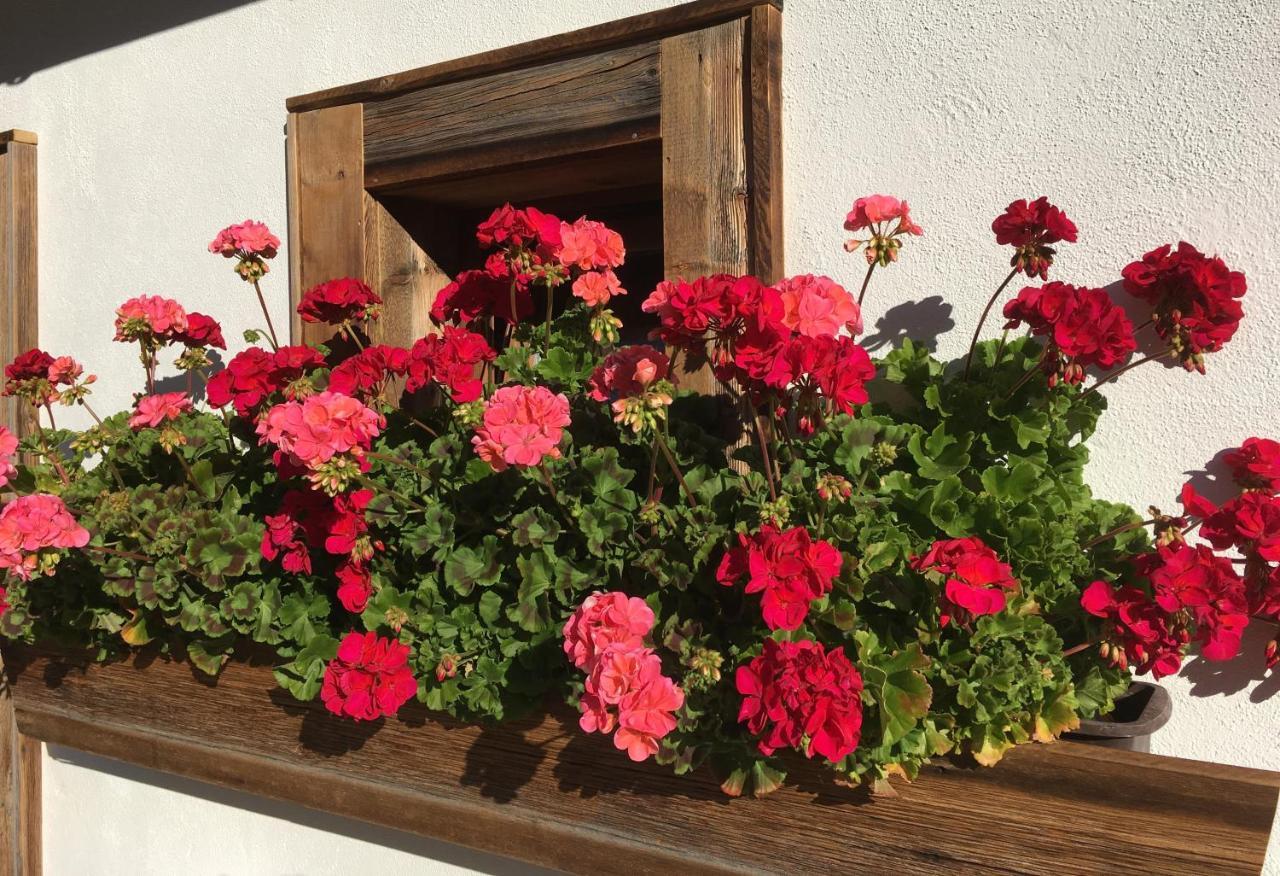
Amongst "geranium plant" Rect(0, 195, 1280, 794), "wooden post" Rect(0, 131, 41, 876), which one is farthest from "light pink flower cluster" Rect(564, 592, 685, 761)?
"wooden post" Rect(0, 131, 41, 876)

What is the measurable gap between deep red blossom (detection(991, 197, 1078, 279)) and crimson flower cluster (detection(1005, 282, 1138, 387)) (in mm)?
76

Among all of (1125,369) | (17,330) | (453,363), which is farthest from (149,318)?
(1125,369)

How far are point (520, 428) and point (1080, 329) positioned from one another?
76 centimetres

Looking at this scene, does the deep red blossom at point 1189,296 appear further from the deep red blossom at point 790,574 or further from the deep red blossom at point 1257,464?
the deep red blossom at point 790,574

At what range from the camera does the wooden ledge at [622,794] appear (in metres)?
1.05

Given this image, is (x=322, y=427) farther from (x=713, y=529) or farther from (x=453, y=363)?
(x=713, y=529)

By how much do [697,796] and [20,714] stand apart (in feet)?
5.61

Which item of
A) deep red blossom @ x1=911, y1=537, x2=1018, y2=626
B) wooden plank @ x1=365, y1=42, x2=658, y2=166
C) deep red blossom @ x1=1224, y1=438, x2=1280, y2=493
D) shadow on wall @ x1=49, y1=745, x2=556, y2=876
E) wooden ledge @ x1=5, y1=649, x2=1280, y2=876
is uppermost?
wooden plank @ x1=365, y1=42, x2=658, y2=166

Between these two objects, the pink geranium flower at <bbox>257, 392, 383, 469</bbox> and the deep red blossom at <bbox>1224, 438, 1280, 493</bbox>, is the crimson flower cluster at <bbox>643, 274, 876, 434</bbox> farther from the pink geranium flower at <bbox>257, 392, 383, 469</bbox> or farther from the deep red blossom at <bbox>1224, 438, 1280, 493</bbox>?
the deep red blossom at <bbox>1224, 438, 1280, 493</bbox>

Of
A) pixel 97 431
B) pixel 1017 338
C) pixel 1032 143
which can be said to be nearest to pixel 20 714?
pixel 97 431

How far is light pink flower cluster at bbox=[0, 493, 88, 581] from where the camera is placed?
1484 mm

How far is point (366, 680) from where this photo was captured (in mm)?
1339

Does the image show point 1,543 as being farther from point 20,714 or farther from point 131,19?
point 131,19

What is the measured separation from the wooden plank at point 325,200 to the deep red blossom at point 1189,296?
1.55 metres
